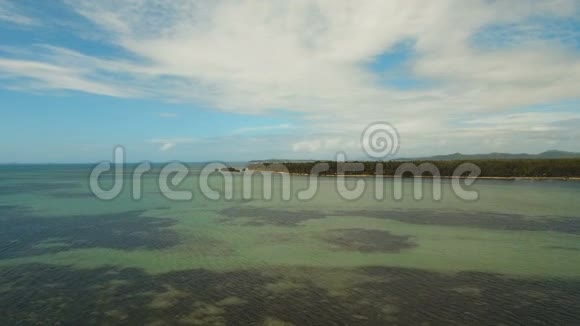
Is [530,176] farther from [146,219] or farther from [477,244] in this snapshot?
[146,219]

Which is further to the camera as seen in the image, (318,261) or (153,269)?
(318,261)

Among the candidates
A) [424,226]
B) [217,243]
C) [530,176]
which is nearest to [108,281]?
[217,243]

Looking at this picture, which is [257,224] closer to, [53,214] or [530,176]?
[53,214]

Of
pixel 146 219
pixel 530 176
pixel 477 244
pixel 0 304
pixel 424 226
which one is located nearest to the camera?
pixel 0 304

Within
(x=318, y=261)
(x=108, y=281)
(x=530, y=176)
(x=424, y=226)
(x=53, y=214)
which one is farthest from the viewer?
(x=530, y=176)

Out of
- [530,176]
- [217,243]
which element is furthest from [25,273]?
[530,176]

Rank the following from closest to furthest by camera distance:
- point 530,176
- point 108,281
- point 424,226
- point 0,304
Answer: point 0,304
point 108,281
point 424,226
point 530,176
